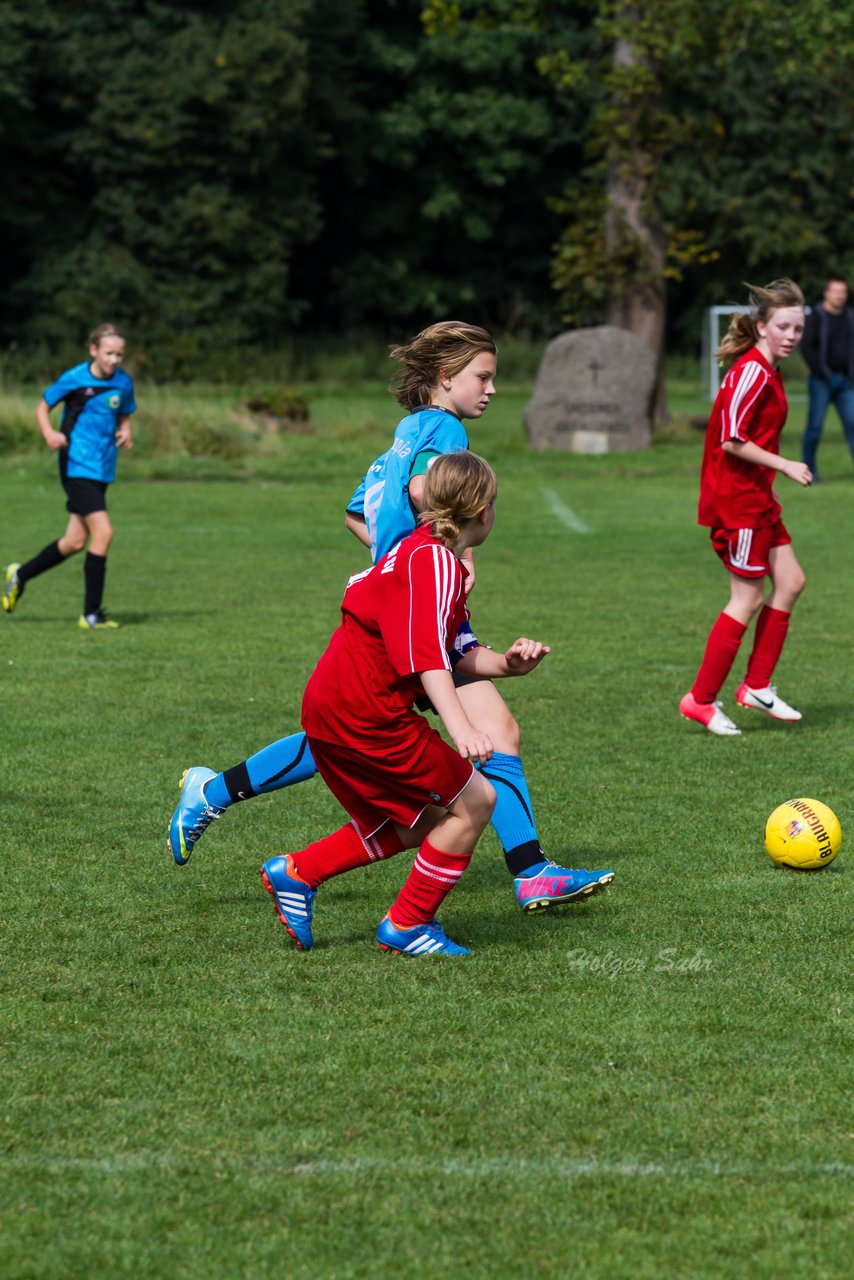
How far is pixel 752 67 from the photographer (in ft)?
153

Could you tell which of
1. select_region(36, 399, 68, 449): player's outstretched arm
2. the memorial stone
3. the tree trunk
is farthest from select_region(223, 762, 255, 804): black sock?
the tree trunk

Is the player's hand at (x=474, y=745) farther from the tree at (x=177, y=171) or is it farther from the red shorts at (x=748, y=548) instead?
the tree at (x=177, y=171)

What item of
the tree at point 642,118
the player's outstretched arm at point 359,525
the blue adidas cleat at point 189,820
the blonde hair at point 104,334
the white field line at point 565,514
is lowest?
the white field line at point 565,514

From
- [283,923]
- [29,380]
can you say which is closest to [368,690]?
[283,923]

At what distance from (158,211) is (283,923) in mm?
39887

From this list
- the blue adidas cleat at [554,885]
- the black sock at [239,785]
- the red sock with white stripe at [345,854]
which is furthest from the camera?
the black sock at [239,785]

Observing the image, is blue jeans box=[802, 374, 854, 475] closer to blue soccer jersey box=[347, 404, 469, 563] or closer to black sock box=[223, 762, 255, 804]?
blue soccer jersey box=[347, 404, 469, 563]

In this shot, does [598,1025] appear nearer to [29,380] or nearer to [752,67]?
[29,380]

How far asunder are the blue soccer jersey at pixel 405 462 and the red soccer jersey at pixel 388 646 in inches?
19.8

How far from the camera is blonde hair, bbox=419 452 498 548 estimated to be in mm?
4539

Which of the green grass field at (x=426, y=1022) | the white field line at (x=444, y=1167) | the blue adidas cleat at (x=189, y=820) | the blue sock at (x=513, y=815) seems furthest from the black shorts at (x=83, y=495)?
the white field line at (x=444, y=1167)

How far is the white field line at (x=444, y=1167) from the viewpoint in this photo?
11.1 feet

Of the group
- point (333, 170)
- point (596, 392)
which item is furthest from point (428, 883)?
point (333, 170)

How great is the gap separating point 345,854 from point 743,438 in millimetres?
3618
